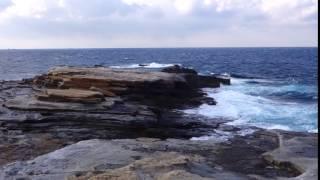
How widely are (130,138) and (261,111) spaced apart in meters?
11.6

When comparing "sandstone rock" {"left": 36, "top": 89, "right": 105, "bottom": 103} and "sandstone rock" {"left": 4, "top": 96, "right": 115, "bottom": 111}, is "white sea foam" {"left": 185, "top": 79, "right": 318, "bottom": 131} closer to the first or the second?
"sandstone rock" {"left": 36, "top": 89, "right": 105, "bottom": 103}

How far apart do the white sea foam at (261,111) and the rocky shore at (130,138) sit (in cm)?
138

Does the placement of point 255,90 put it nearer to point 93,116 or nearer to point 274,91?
point 274,91

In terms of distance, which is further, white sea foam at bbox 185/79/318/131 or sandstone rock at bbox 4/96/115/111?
white sea foam at bbox 185/79/318/131

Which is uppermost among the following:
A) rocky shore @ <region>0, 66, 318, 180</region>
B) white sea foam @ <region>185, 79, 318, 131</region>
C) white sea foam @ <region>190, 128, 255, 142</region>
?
rocky shore @ <region>0, 66, 318, 180</region>

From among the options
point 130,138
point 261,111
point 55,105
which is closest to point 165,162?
point 130,138

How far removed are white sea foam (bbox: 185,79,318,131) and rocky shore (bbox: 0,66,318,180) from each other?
138 cm

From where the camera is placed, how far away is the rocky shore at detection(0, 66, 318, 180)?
12.7 m

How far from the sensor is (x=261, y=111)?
30109 millimetres

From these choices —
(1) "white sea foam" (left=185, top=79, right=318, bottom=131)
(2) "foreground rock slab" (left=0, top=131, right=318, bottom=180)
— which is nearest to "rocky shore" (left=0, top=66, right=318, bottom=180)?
(2) "foreground rock slab" (left=0, top=131, right=318, bottom=180)

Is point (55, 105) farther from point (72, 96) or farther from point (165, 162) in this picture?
point (165, 162)

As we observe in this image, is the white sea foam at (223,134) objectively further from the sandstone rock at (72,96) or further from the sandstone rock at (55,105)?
the sandstone rock at (72,96)

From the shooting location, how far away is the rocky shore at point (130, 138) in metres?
12.7

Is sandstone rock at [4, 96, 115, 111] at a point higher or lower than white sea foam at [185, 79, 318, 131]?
higher
